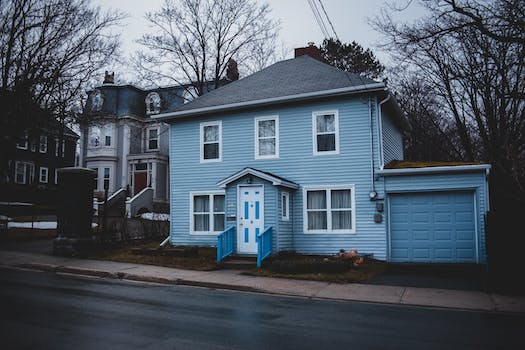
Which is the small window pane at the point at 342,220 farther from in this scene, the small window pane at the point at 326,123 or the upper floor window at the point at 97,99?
the upper floor window at the point at 97,99

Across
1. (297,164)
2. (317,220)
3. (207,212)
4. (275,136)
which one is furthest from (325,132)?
(207,212)

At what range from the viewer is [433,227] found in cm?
1487

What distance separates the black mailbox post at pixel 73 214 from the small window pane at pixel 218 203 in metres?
4.81

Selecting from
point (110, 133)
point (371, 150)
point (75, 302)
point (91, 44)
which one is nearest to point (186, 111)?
point (91, 44)

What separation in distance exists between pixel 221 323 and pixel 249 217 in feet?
29.3

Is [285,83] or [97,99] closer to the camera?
[285,83]

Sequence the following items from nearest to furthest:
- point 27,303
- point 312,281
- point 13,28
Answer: point 27,303
point 312,281
point 13,28

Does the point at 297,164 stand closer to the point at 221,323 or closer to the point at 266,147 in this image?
the point at 266,147

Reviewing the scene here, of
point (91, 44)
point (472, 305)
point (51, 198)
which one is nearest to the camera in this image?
point (472, 305)

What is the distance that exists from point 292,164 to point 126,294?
8916 mm

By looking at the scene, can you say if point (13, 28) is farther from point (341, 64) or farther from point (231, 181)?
point (341, 64)

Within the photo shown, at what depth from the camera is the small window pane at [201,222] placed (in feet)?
59.4

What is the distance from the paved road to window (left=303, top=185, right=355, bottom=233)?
6500 millimetres

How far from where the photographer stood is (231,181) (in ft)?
53.1
